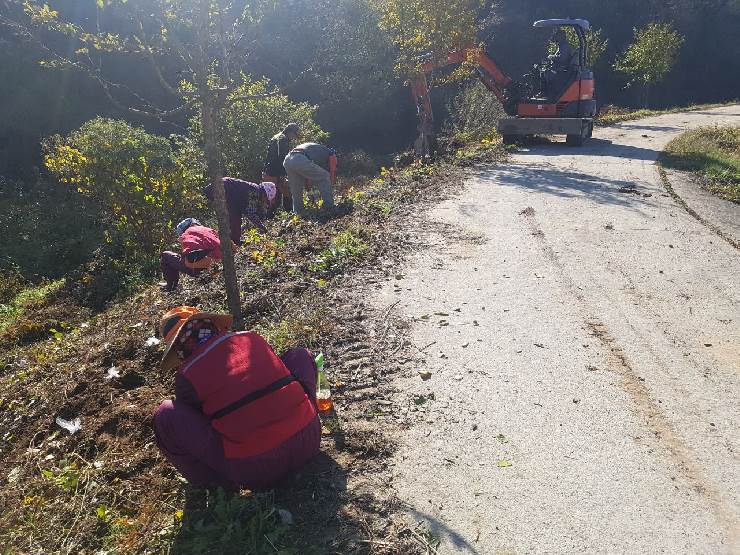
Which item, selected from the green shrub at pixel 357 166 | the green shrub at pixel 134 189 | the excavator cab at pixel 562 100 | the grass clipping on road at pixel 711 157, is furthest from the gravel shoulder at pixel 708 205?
the green shrub at pixel 357 166

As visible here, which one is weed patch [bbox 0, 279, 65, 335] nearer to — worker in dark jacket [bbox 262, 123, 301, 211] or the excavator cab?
worker in dark jacket [bbox 262, 123, 301, 211]

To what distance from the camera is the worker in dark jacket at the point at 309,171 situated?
8992 mm

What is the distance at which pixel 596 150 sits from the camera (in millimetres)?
13258

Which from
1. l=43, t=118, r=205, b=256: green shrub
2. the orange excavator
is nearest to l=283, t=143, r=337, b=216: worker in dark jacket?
l=43, t=118, r=205, b=256: green shrub

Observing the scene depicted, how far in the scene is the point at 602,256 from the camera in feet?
20.7

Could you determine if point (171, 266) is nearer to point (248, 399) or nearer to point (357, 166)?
point (248, 399)

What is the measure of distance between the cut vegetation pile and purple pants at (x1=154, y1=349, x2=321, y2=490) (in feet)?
0.33

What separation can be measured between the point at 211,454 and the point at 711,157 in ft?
38.7

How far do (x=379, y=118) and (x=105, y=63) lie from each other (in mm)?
13255

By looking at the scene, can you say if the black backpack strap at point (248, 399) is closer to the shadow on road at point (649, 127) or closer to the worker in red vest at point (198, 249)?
the worker in red vest at point (198, 249)

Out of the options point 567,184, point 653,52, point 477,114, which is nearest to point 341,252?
point 567,184

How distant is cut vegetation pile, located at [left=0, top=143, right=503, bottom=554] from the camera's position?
282cm

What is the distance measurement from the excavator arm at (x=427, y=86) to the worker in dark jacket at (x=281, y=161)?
4.10m

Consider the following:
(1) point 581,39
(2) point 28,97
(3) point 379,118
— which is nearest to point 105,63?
(2) point 28,97
